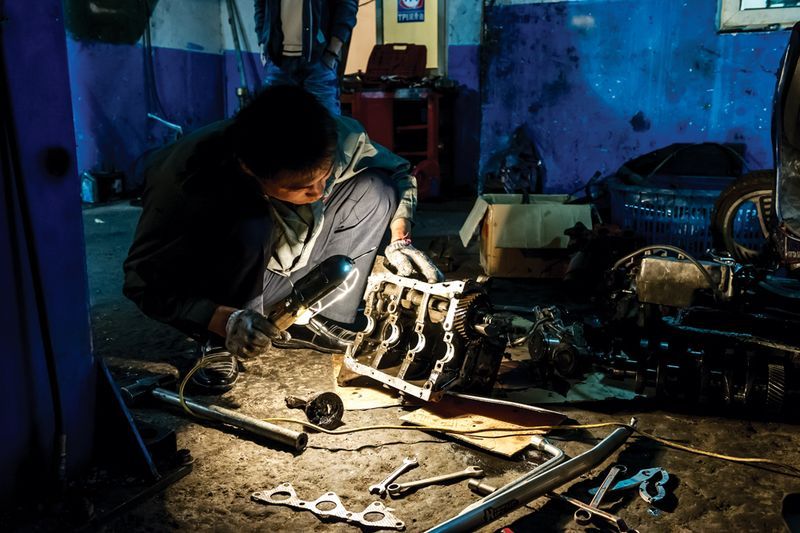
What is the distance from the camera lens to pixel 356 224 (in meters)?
2.96

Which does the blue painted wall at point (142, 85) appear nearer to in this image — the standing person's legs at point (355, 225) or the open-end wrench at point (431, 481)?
the standing person's legs at point (355, 225)

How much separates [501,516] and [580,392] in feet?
3.17

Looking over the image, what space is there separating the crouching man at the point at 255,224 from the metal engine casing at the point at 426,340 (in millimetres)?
205

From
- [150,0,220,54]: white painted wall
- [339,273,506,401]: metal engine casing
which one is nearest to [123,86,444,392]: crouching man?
[339,273,506,401]: metal engine casing

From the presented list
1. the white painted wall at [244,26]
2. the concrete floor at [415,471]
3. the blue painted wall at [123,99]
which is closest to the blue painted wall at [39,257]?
the concrete floor at [415,471]

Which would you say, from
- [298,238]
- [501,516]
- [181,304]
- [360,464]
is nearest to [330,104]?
[298,238]

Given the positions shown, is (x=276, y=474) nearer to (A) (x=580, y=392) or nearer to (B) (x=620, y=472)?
(B) (x=620, y=472)

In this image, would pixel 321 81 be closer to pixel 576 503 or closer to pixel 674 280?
pixel 674 280

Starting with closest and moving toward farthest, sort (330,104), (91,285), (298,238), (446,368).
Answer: (446,368) → (298,238) → (91,285) → (330,104)

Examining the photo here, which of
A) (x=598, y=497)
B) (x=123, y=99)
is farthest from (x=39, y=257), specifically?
(x=123, y=99)

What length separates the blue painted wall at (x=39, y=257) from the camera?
1.48 metres

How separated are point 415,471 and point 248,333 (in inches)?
27.5

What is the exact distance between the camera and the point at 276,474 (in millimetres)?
1881

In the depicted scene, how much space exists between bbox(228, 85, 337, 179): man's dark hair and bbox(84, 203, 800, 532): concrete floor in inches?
34.6
